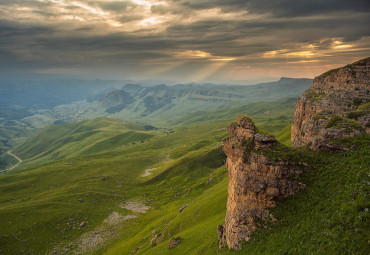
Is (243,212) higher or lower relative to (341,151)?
lower

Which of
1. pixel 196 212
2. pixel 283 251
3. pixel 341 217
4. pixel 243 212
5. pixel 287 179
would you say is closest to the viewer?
pixel 341 217

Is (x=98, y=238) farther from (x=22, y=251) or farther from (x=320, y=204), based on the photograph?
(x=320, y=204)

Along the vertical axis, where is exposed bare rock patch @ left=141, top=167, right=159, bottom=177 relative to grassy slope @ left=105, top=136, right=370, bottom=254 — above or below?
below

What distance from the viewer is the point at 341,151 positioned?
34.3 m

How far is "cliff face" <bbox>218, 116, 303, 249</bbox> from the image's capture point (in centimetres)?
3381

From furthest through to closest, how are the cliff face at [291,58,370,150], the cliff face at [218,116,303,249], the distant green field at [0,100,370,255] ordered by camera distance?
the cliff face at [291,58,370,150] < the cliff face at [218,116,303,249] < the distant green field at [0,100,370,255]

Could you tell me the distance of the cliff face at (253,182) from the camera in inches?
1331

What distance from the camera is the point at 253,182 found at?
119 ft

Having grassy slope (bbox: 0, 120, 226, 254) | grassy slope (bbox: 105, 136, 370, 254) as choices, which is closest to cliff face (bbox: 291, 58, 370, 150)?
grassy slope (bbox: 105, 136, 370, 254)

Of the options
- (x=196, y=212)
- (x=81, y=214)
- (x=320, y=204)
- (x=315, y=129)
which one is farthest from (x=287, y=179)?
(x=81, y=214)

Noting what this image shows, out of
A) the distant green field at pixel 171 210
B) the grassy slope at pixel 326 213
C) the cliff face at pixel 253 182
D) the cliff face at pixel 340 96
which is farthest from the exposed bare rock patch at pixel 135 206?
the grassy slope at pixel 326 213

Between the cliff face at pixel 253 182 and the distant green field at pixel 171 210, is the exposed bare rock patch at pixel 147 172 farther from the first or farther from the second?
the cliff face at pixel 253 182

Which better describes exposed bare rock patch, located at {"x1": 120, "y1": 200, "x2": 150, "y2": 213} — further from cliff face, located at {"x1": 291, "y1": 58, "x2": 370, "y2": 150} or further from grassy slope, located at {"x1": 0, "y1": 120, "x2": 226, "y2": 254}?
cliff face, located at {"x1": 291, "y1": 58, "x2": 370, "y2": 150}

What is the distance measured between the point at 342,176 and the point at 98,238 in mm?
101901
